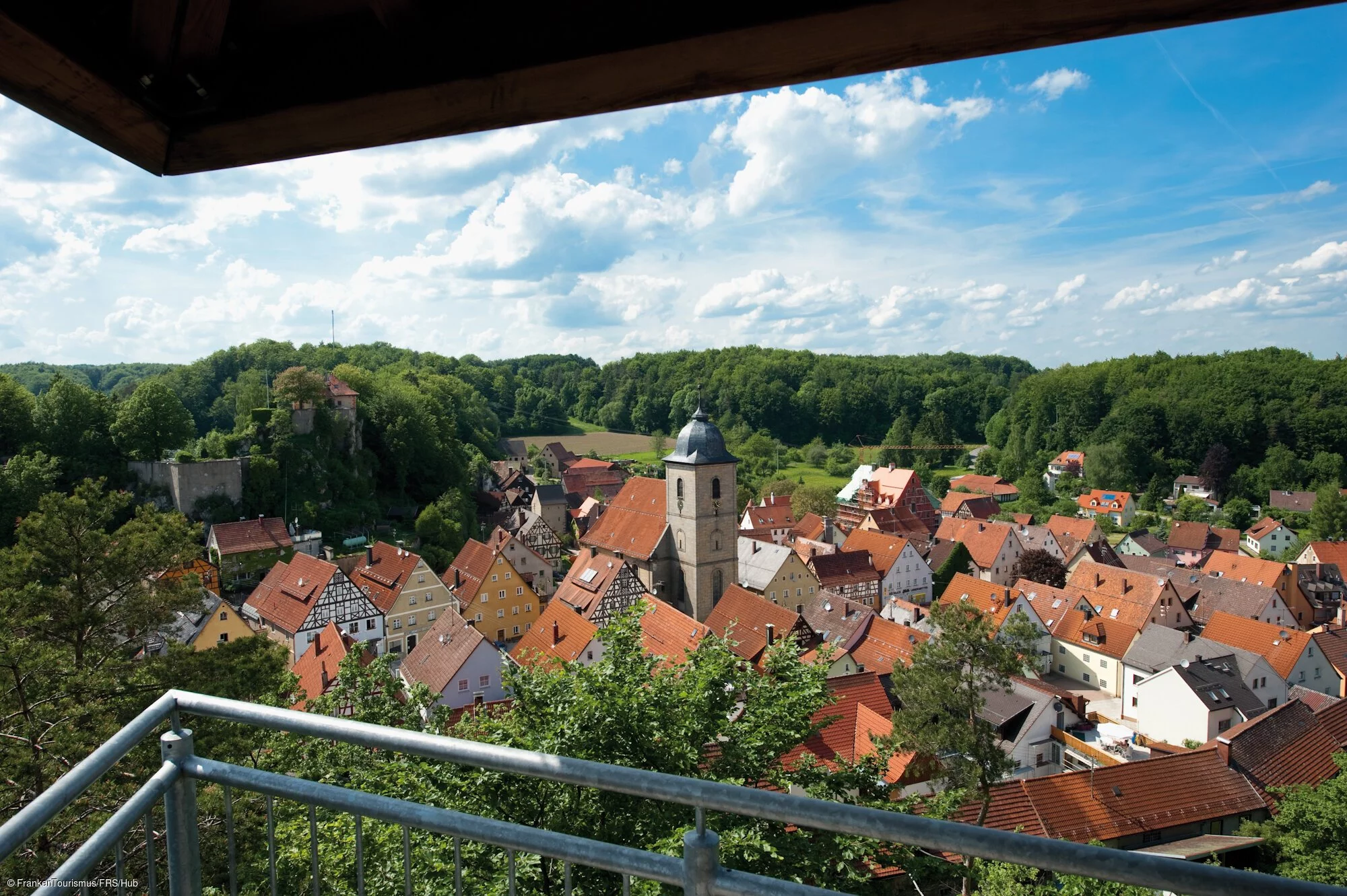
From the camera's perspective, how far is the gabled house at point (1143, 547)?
4947cm

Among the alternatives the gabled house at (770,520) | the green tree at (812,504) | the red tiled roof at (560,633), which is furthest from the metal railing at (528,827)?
the green tree at (812,504)

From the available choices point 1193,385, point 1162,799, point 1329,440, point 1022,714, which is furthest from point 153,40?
point 1193,385

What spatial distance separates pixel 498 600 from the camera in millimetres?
29297

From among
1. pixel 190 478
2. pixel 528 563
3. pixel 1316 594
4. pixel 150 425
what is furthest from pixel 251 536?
pixel 1316 594

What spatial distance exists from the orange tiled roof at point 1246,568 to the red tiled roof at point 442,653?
108 feet

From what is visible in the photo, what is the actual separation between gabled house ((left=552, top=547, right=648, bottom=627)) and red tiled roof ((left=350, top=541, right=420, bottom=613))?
544cm

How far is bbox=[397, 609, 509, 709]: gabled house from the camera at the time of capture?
64.2ft

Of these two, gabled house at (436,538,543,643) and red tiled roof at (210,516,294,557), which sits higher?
red tiled roof at (210,516,294,557)

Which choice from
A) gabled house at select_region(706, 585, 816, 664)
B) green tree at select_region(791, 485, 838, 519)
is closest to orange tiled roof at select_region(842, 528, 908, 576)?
green tree at select_region(791, 485, 838, 519)

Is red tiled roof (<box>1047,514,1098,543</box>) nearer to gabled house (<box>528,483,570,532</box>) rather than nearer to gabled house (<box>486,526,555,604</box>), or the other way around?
gabled house (<box>486,526,555,604</box>)

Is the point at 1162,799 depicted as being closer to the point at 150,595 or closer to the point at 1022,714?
the point at 1022,714

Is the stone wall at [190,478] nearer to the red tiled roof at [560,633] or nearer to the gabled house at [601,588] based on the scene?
the gabled house at [601,588]

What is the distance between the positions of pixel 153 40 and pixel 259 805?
9593 millimetres

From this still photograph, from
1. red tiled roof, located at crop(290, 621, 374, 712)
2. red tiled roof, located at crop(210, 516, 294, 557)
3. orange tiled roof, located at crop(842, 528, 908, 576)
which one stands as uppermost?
red tiled roof, located at crop(210, 516, 294, 557)
